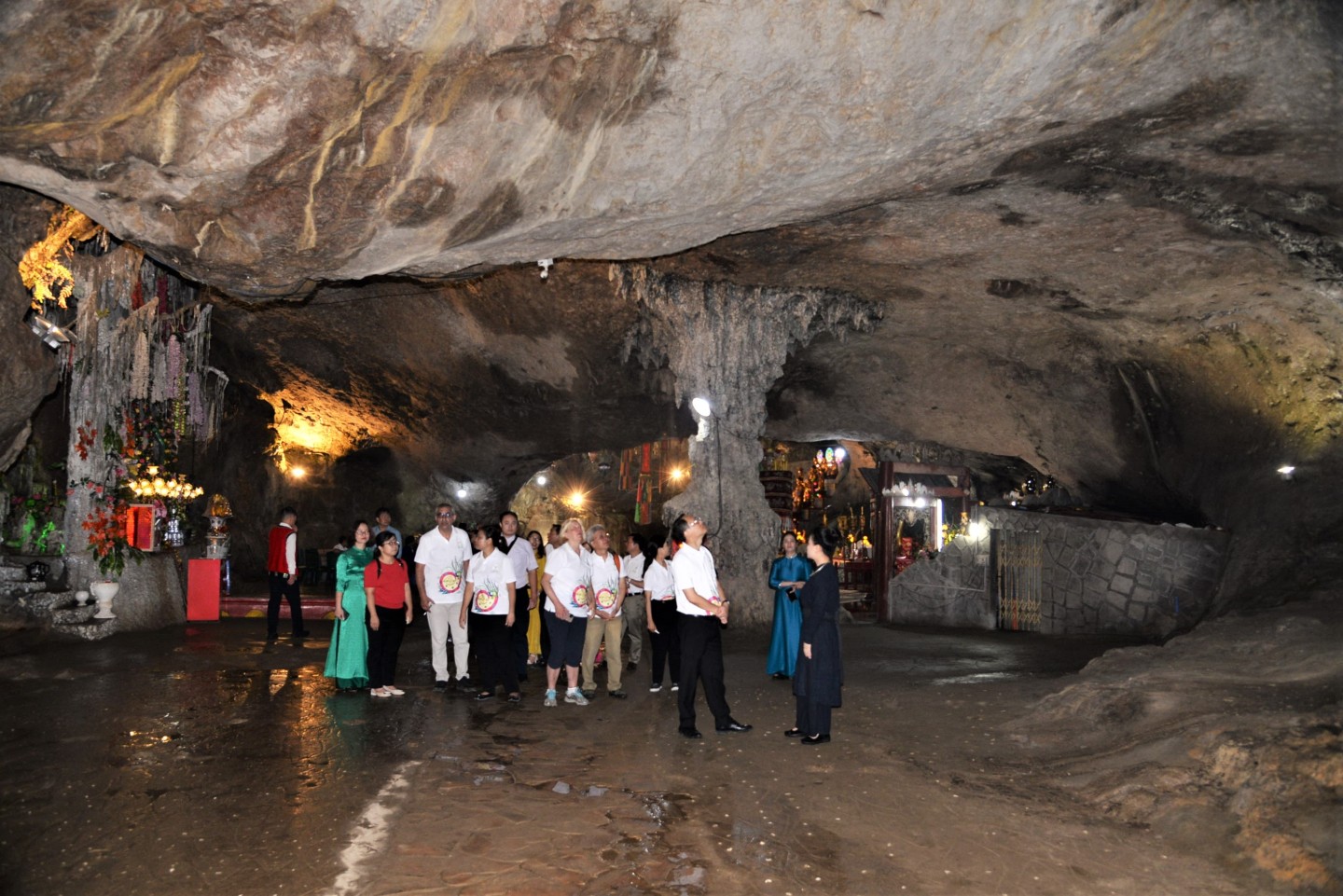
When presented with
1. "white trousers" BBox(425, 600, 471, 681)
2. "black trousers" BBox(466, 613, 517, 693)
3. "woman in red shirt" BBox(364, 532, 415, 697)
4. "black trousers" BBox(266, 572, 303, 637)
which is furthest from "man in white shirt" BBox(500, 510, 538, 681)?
"black trousers" BBox(266, 572, 303, 637)

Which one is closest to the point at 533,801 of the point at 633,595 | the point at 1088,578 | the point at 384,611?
the point at 384,611

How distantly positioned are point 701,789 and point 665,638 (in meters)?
3.27

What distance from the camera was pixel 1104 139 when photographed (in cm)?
787

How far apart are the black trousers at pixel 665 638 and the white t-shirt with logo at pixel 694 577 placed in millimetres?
1631

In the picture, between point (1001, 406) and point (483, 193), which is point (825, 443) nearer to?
point (1001, 406)

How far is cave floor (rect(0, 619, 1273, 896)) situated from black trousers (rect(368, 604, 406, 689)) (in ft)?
1.04

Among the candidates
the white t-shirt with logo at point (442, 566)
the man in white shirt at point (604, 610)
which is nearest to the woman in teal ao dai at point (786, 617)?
the man in white shirt at point (604, 610)

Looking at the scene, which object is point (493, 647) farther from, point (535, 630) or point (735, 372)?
point (735, 372)

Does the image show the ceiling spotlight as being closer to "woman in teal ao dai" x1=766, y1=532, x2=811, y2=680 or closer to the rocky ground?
the rocky ground

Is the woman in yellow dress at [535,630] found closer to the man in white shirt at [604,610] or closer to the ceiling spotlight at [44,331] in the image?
the man in white shirt at [604,610]

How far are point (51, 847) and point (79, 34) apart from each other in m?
4.20

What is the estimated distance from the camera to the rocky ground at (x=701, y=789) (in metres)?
4.50

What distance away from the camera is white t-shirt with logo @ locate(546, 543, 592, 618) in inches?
331

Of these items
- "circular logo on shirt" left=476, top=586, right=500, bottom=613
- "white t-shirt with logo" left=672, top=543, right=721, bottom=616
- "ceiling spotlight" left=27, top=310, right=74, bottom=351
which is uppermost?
"ceiling spotlight" left=27, top=310, right=74, bottom=351
